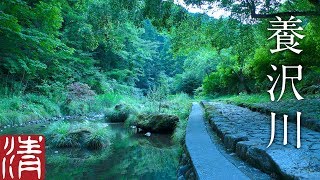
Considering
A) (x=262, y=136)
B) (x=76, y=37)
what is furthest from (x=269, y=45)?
(x=76, y=37)

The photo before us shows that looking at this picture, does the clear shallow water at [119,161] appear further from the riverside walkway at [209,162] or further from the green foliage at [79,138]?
the riverside walkway at [209,162]

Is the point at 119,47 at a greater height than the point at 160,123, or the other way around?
the point at 119,47

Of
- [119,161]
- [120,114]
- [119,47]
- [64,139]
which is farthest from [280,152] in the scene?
[119,47]

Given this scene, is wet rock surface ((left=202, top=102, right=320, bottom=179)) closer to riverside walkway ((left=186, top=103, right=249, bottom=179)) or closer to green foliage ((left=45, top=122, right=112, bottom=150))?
riverside walkway ((left=186, top=103, right=249, bottom=179))

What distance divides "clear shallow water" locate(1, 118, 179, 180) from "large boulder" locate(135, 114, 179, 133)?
1257 mm

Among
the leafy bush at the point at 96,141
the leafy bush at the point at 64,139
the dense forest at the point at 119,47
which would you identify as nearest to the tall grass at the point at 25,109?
the dense forest at the point at 119,47

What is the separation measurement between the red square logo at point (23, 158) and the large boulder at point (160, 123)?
6.18m

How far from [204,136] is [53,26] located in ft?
42.4

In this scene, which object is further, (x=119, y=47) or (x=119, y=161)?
(x=119, y=47)

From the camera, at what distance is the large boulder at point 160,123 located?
32.2 feet

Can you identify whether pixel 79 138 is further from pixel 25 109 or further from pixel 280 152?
pixel 25 109

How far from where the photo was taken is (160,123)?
9.86 m

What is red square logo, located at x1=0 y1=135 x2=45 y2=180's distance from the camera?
362cm

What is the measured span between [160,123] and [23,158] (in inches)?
251
